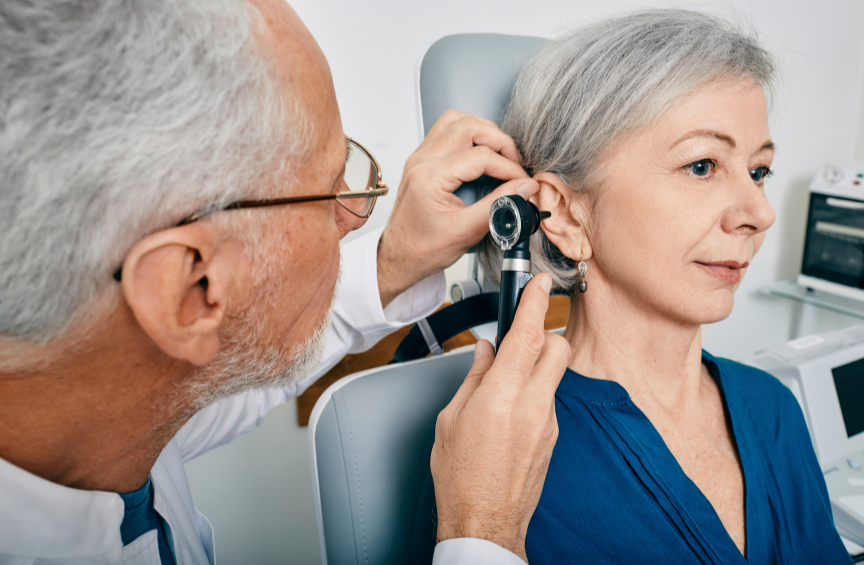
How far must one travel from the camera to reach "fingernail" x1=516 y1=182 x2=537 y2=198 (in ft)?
3.07

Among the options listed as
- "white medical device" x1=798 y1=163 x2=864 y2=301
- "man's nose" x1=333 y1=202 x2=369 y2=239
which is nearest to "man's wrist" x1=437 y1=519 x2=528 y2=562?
"man's nose" x1=333 y1=202 x2=369 y2=239

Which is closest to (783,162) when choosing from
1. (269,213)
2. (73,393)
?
(269,213)

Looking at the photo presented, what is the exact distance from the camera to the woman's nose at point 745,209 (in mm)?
850

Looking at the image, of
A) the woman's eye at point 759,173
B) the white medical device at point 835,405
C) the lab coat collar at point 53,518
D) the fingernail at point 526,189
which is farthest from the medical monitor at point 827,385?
the lab coat collar at point 53,518

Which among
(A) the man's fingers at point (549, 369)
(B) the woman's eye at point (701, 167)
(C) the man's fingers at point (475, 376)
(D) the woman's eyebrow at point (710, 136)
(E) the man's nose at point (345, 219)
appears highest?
(D) the woman's eyebrow at point (710, 136)

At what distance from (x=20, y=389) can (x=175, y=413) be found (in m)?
0.19

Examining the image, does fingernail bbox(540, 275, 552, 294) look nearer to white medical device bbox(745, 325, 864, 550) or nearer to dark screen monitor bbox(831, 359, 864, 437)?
white medical device bbox(745, 325, 864, 550)

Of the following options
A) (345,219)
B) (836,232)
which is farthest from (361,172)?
(836,232)

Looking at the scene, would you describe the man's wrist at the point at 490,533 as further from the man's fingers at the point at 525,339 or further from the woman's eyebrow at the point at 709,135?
the woman's eyebrow at the point at 709,135

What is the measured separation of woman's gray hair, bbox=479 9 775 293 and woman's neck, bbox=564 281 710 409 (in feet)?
0.31

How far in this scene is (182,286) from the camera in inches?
21.7

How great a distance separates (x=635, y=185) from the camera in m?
0.87

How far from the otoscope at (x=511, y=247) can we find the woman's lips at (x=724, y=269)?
1.02 ft

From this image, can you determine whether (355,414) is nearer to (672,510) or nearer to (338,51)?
(672,510)
